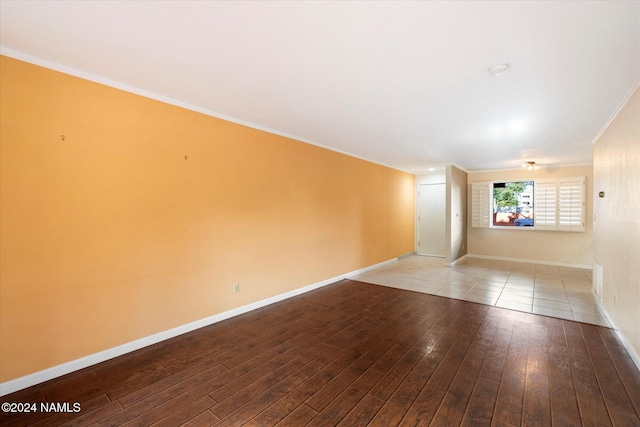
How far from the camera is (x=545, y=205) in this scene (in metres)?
6.81

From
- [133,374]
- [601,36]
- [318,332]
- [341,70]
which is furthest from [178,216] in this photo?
[601,36]

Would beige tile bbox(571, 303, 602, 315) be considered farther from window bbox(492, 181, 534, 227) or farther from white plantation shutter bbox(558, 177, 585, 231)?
window bbox(492, 181, 534, 227)

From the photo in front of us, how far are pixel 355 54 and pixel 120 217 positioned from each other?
2524 mm

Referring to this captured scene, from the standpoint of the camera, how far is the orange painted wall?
6.91 feet

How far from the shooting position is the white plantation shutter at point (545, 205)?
670cm

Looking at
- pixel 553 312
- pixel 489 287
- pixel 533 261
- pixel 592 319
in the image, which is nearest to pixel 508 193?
pixel 533 261

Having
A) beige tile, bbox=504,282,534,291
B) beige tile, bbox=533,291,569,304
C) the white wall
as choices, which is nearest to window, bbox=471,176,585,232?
beige tile, bbox=504,282,534,291

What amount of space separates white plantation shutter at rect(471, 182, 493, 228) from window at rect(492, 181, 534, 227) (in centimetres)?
21

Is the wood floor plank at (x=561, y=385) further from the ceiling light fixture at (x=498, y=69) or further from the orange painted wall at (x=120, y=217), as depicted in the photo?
the orange painted wall at (x=120, y=217)

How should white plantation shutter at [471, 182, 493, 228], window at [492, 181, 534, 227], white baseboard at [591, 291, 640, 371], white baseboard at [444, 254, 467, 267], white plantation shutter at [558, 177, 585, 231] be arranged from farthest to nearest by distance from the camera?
white plantation shutter at [471, 182, 493, 228], window at [492, 181, 534, 227], white baseboard at [444, 254, 467, 267], white plantation shutter at [558, 177, 585, 231], white baseboard at [591, 291, 640, 371]

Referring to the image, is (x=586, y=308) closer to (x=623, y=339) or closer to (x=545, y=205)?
(x=623, y=339)

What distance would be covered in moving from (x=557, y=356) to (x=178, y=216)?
158 inches

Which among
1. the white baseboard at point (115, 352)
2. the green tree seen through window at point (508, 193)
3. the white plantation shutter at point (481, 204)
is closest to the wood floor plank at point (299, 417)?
the white baseboard at point (115, 352)

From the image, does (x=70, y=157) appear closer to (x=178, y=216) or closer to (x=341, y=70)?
(x=178, y=216)
